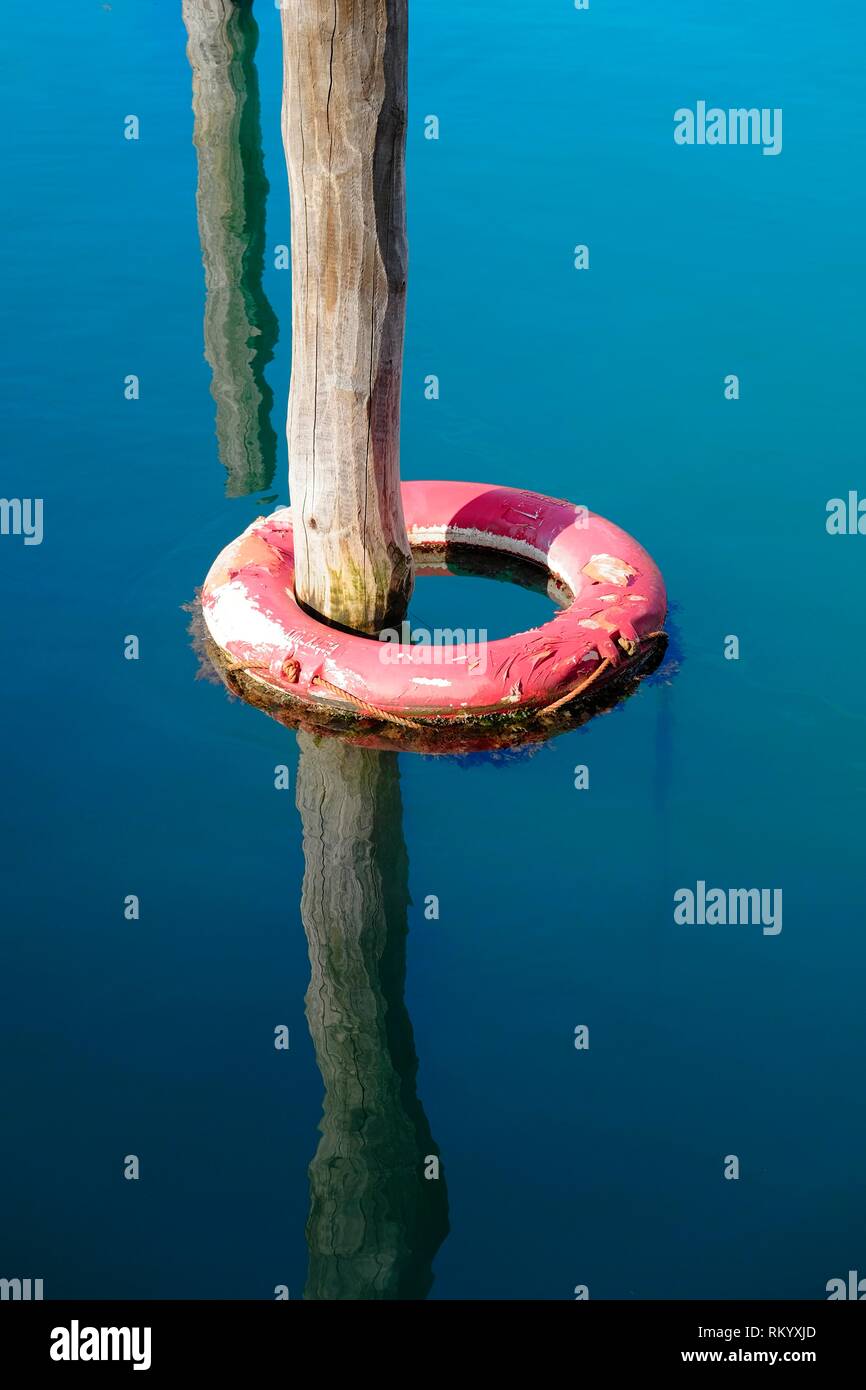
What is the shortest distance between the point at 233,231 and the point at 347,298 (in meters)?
4.15

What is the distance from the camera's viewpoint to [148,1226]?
4352 millimetres

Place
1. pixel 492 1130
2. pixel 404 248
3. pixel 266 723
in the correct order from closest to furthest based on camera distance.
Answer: pixel 492 1130 → pixel 404 248 → pixel 266 723

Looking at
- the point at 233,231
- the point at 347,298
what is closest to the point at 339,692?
the point at 347,298

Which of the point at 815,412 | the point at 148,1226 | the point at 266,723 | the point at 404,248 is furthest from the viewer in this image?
the point at 815,412

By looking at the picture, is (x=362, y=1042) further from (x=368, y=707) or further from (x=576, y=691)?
(x=576, y=691)

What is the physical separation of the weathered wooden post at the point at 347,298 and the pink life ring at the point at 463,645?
239mm

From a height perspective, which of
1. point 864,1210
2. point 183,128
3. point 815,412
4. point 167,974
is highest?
point 183,128

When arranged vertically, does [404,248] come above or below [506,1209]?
above

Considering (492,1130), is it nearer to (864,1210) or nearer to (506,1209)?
(506,1209)

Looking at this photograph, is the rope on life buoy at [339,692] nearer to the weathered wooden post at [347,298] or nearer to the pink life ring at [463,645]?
the pink life ring at [463,645]

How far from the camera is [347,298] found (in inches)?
217

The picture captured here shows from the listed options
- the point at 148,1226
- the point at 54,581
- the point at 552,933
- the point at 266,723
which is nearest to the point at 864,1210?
the point at 552,933

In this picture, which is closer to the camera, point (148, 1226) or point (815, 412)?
point (148, 1226)

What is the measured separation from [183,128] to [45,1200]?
Answer: 801 centimetres
